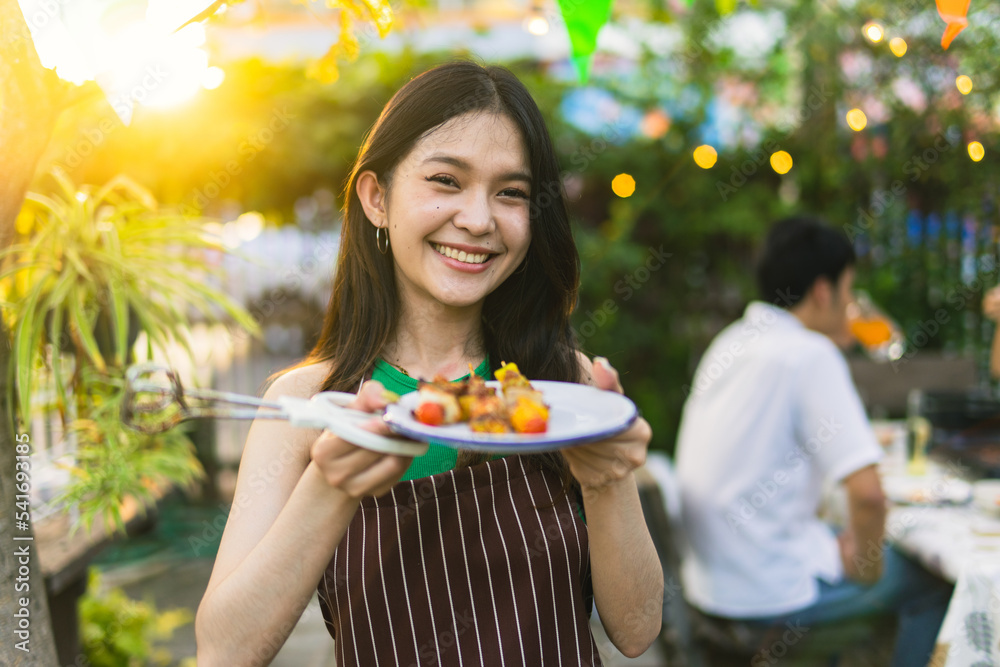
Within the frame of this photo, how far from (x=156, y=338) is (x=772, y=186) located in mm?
5352

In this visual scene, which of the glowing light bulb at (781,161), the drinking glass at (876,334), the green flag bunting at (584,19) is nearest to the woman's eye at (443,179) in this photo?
the green flag bunting at (584,19)

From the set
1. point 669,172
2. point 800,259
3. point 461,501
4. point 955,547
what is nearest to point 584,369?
point 461,501

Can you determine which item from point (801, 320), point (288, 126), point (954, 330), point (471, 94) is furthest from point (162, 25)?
point (954, 330)

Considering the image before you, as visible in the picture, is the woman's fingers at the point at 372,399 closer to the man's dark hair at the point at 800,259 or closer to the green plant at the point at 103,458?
the green plant at the point at 103,458

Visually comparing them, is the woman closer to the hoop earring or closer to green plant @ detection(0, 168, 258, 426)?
the hoop earring

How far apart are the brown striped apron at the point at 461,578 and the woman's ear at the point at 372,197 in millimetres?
545

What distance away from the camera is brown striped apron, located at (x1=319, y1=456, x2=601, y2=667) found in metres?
1.38

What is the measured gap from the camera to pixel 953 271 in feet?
17.1

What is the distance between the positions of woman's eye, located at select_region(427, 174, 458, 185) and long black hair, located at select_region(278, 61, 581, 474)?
3.6 inches

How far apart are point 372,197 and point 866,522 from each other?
214cm

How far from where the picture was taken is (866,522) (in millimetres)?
2598

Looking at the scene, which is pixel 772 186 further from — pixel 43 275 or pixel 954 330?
pixel 43 275

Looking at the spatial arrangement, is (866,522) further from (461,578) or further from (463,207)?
(463,207)

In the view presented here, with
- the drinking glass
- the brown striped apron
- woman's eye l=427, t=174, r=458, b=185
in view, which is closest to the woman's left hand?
the brown striped apron
